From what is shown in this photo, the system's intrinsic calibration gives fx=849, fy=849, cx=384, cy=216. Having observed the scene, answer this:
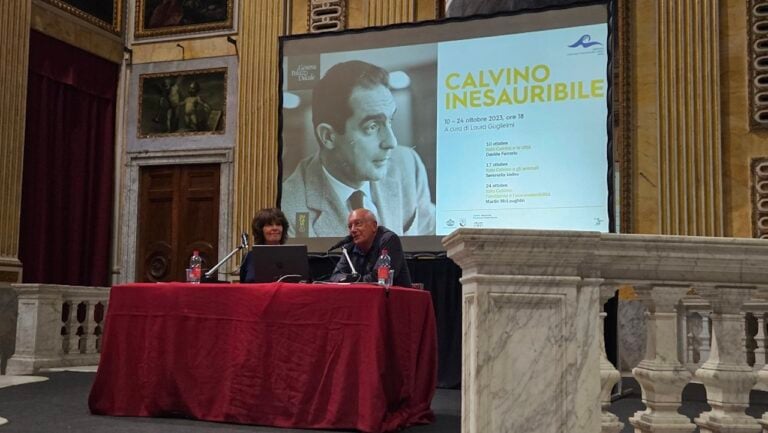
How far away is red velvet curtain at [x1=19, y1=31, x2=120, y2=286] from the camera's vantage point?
775cm

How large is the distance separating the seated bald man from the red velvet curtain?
4343mm

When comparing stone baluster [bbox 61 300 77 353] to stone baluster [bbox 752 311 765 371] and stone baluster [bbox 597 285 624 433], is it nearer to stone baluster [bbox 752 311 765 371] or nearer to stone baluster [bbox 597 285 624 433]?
stone baluster [bbox 752 311 765 371]

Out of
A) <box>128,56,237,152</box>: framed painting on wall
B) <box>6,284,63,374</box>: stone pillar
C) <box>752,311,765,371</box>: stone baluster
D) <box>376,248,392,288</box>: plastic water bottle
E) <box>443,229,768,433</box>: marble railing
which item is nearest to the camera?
<box>443,229,768,433</box>: marble railing

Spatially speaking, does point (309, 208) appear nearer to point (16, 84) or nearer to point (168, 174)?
point (168, 174)

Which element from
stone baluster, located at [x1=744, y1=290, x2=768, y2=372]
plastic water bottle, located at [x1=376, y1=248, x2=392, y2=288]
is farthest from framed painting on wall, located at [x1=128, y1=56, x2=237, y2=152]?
stone baluster, located at [x1=744, y1=290, x2=768, y2=372]

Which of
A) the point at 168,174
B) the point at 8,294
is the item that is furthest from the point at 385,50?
the point at 8,294

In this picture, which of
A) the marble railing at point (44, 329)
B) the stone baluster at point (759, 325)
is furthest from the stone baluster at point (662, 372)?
the marble railing at point (44, 329)

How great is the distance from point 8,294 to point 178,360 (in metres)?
3.69

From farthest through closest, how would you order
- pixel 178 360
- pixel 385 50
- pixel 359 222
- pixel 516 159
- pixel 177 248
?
1. pixel 177 248
2. pixel 385 50
3. pixel 516 159
4. pixel 359 222
5. pixel 178 360

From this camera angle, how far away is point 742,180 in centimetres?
671

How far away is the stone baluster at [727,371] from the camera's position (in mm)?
2148

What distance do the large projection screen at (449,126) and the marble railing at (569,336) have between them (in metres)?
3.88

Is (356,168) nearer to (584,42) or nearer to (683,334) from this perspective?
(584,42)

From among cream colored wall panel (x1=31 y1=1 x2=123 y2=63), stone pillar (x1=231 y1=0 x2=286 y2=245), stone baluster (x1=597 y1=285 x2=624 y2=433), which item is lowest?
stone baluster (x1=597 y1=285 x2=624 y2=433)
